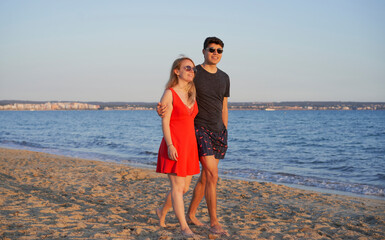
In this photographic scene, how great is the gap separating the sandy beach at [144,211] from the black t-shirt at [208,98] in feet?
3.95

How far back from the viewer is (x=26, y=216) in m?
4.41

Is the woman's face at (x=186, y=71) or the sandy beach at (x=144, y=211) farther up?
the woman's face at (x=186, y=71)

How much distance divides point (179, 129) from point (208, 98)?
1.65 ft

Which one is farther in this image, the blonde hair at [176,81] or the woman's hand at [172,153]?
the blonde hair at [176,81]

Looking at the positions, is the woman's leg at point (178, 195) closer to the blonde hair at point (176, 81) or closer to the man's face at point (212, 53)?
the blonde hair at point (176, 81)

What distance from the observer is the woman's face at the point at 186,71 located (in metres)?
3.53

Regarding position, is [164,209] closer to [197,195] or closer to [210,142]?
[197,195]

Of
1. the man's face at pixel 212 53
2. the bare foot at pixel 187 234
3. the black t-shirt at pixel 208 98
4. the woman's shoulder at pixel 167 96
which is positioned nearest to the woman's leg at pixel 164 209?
the bare foot at pixel 187 234

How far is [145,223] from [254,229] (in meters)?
1.34

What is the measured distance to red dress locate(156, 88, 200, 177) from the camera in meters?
3.49

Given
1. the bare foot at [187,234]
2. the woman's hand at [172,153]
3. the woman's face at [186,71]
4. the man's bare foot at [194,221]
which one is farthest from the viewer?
the man's bare foot at [194,221]

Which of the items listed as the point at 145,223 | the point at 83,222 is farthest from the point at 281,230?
the point at 83,222

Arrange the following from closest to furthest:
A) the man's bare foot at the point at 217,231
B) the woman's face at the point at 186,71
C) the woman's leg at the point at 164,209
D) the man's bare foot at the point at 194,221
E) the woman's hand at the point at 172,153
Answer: the woman's hand at the point at 172,153, the woman's face at the point at 186,71, the man's bare foot at the point at 217,231, the woman's leg at the point at 164,209, the man's bare foot at the point at 194,221

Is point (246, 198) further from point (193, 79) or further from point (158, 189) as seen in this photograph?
point (193, 79)
